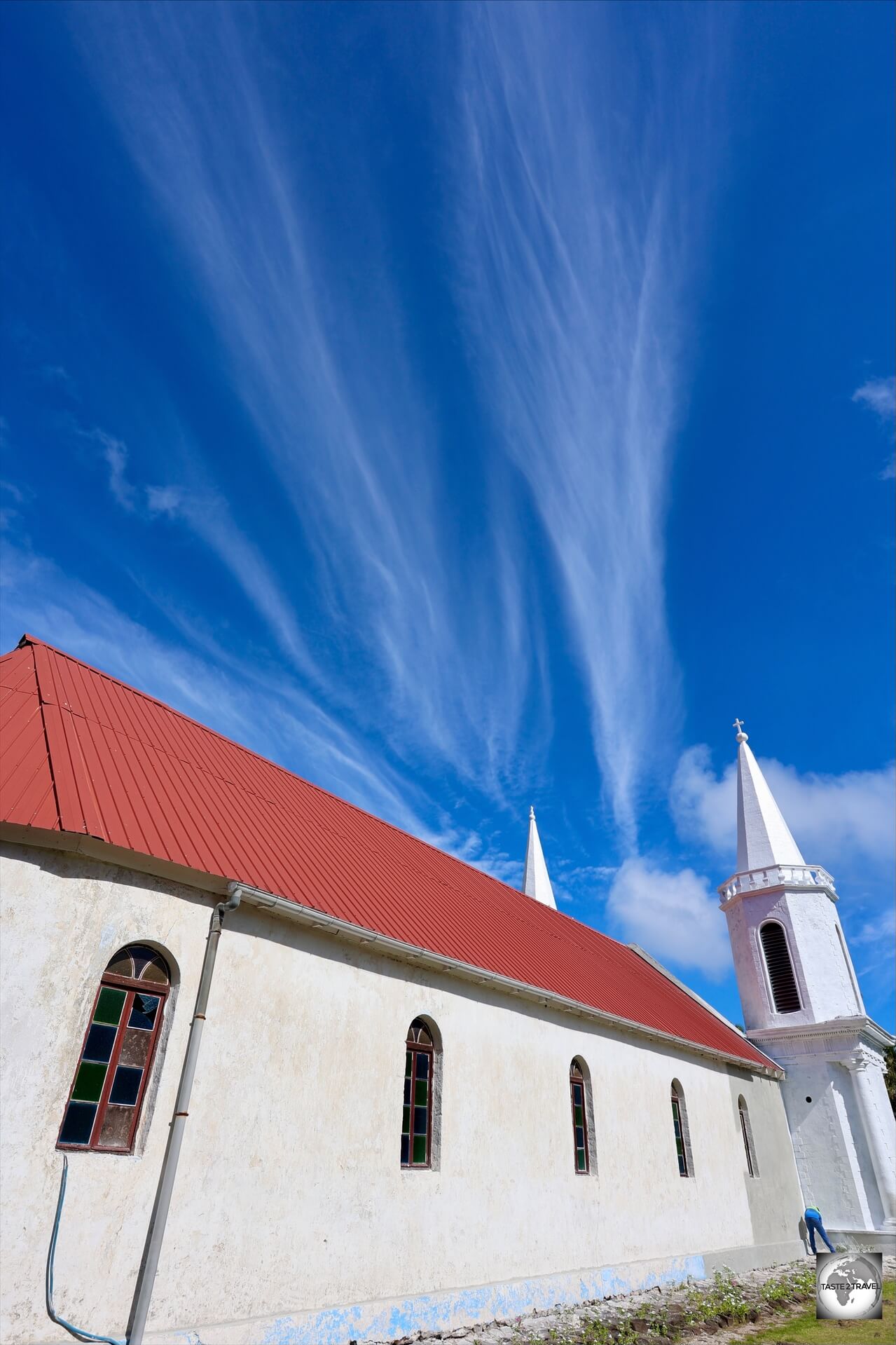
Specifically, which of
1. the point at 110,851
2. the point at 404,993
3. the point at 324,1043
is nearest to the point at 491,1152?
the point at 404,993

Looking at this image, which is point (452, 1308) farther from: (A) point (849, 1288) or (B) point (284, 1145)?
(A) point (849, 1288)

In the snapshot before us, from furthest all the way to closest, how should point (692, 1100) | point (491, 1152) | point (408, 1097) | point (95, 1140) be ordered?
1. point (692, 1100)
2. point (491, 1152)
3. point (408, 1097)
4. point (95, 1140)

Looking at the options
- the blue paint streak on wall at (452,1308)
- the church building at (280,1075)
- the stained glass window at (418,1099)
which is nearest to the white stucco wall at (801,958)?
the church building at (280,1075)

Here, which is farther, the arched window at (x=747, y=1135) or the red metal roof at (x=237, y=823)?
the arched window at (x=747, y=1135)

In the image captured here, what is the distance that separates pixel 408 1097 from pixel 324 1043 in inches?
71.7

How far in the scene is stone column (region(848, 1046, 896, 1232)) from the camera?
20016mm

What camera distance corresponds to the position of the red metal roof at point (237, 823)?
8.15 metres

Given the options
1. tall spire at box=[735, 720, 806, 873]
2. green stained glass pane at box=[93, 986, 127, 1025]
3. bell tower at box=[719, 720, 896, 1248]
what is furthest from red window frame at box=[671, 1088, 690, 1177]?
green stained glass pane at box=[93, 986, 127, 1025]

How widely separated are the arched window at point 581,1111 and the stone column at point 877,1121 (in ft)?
39.2

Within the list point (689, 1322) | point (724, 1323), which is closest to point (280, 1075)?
point (689, 1322)

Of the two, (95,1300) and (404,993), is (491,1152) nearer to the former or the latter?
(404,993)

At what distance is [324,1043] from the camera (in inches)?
357

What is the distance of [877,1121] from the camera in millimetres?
20938

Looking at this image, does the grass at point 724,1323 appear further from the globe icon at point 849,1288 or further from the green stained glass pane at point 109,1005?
the green stained glass pane at point 109,1005
